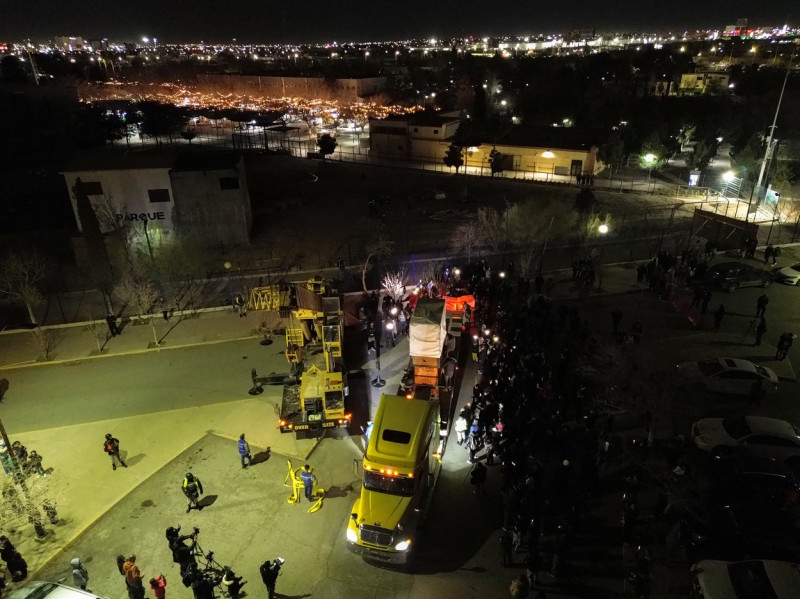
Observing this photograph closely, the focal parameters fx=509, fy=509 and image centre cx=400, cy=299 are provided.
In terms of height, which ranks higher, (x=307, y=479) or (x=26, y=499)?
(x=26, y=499)

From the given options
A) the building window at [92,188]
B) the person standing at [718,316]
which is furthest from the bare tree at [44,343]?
the person standing at [718,316]

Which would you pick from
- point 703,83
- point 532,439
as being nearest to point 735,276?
point 532,439

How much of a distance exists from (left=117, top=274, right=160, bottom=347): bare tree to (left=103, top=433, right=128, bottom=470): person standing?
22.7 ft

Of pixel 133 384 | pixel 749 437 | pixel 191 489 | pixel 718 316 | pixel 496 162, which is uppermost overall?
pixel 496 162

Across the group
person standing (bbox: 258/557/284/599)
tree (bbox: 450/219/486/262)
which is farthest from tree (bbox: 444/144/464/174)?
person standing (bbox: 258/557/284/599)

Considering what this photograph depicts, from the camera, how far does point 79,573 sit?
404 inches

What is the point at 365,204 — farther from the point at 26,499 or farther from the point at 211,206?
the point at 26,499

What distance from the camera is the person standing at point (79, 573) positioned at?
1024cm

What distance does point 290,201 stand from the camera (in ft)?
127

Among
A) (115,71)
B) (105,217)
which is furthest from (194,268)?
(115,71)

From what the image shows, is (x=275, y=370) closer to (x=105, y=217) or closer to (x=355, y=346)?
(x=355, y=346)

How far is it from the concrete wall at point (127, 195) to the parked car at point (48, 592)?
75.3 ft

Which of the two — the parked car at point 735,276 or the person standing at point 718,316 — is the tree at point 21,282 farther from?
the parked car at point 735,276

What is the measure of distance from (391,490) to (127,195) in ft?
85.4
